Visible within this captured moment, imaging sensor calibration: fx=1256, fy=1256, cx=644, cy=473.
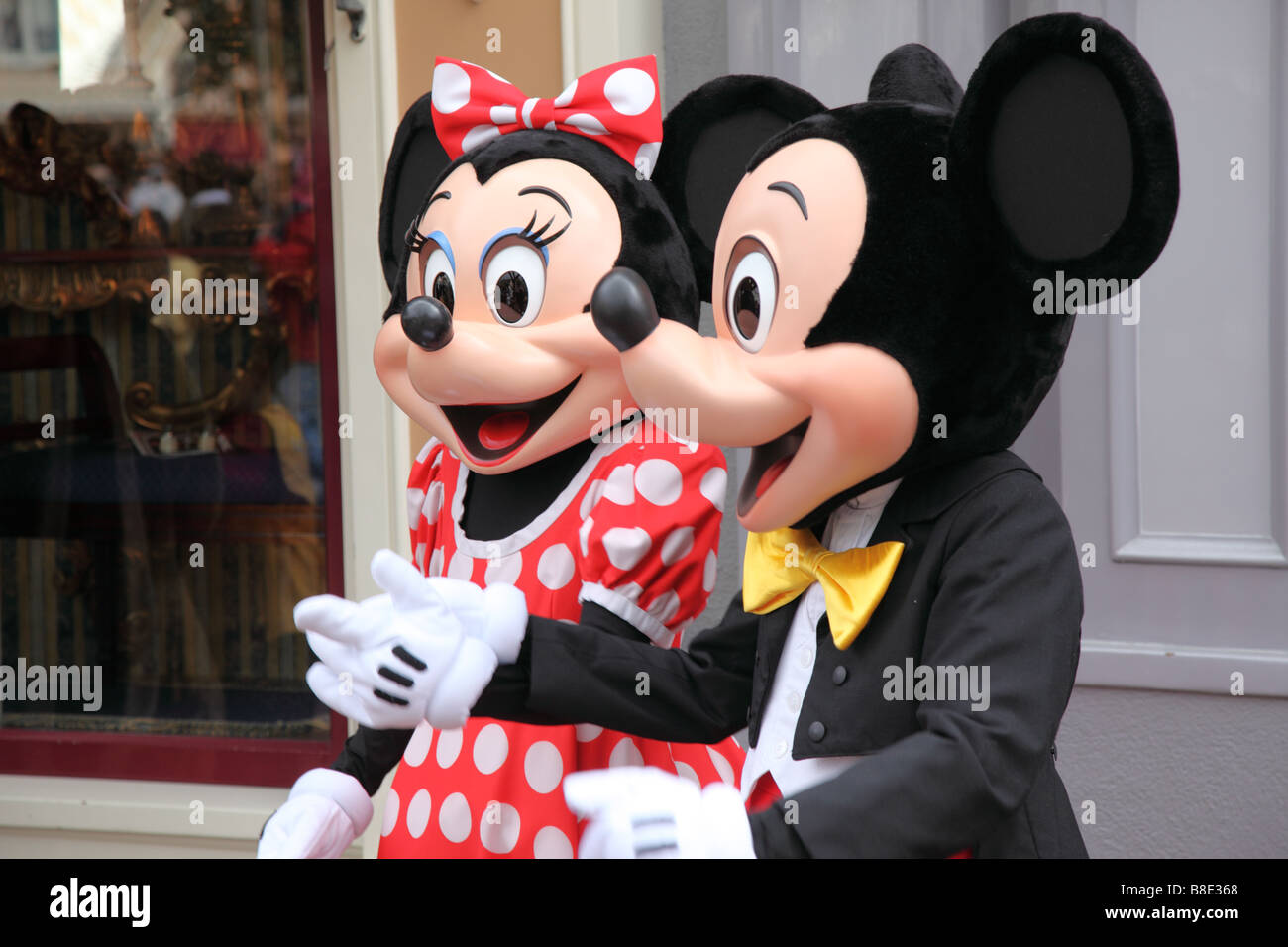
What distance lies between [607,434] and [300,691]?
192 centimetres

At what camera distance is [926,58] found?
1.64 m

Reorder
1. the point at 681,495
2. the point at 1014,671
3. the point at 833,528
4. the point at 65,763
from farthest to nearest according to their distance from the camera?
the point at 65,763, the point at 681,495, the point at 833,528, the point at 1014,671

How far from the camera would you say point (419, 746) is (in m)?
1.98

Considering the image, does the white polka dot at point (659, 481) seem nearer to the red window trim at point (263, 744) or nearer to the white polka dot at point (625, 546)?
the white polka dot at point (625, 546)

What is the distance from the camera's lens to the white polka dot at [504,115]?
204 centimetres

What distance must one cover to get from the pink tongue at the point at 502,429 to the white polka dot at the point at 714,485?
29 cm

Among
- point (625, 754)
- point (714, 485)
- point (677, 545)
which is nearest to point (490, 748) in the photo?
point (625, 754)

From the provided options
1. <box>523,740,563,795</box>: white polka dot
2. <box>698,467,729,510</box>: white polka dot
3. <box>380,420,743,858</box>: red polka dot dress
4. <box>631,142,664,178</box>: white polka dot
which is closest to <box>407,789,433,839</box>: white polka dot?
<box>380,420,743,858</box>: red polka dot dress

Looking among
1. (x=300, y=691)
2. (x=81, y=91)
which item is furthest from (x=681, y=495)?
(x=81, y=91)

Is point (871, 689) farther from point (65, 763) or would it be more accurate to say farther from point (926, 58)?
point (65, 763)

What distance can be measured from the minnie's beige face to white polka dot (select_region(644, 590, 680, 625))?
28cm

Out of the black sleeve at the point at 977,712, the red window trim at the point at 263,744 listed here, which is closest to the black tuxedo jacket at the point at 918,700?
the black sleeve at the point at 977,712

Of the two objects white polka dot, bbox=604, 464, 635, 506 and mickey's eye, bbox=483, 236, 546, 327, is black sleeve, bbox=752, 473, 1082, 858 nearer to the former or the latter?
white polka dot, bbox=604, 464, 635, 506

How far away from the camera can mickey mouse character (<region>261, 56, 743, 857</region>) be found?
1.85m
